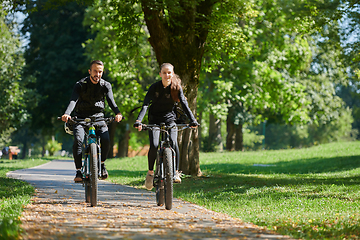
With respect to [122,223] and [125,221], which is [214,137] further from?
[122,223]

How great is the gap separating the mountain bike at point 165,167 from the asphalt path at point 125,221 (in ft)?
0.67

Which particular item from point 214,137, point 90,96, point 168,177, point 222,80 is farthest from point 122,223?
point 214,137

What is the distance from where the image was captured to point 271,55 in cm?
2341

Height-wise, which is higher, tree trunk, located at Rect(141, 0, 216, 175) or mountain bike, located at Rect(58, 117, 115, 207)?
tree trunk, located at Rect(141, 0, 216, 175)

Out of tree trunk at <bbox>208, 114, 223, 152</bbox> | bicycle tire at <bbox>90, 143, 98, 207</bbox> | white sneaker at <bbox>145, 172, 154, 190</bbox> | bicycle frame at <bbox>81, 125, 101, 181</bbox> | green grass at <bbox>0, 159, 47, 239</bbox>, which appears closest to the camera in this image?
green grass at <bbox>0, 159, 47, 239</bbox>

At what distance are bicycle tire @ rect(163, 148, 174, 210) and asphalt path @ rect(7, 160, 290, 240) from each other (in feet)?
0.54

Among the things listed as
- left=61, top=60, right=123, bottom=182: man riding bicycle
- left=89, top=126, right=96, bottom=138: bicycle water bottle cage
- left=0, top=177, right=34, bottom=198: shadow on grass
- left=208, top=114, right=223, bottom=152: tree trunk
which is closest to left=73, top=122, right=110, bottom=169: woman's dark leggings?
left=61, top=60, right=123, bottom=182: man riding bicycle

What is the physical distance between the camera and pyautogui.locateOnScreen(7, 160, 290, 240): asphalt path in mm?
4676

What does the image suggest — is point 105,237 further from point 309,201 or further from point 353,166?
point 353,166

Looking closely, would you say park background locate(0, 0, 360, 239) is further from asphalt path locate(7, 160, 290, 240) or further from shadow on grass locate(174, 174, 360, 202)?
asphalt path locate(7, 160, 290, 240)

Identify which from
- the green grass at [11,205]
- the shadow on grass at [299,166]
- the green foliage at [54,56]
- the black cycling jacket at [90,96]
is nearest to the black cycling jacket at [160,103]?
the black cycling jacket at [90,96]

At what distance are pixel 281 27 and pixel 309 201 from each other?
15.7 metres

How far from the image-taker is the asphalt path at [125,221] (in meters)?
4.68

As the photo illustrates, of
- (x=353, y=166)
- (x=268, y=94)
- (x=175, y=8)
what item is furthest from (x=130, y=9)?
(x=268, y=94)
